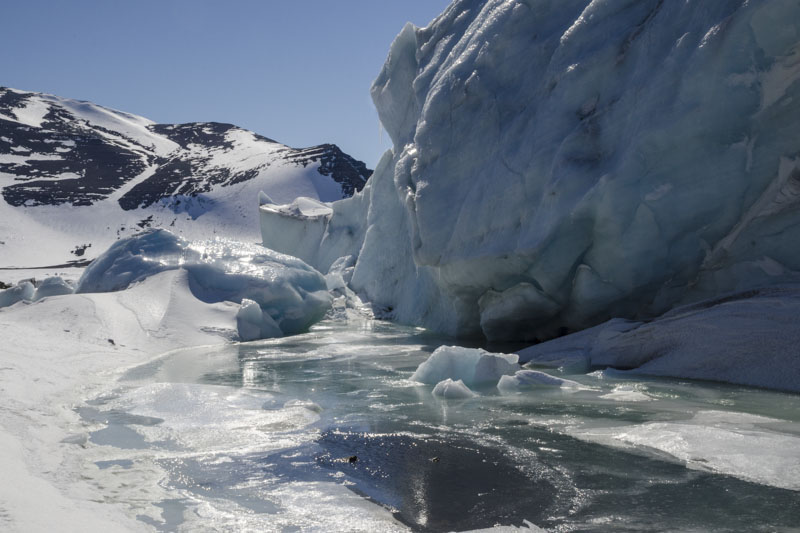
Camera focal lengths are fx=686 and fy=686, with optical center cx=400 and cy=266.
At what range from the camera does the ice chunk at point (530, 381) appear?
19.7 feet

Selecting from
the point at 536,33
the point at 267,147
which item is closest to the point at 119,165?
the point at 267,147

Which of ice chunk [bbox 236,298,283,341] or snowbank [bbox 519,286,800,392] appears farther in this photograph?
ice chunk [bbox 236,298,283,341]

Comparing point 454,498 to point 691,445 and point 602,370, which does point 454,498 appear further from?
point 602,370

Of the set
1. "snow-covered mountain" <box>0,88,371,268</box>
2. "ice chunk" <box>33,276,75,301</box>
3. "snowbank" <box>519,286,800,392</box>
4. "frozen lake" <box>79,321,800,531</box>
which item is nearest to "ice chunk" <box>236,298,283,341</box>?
"ice chunk" <box>33,276,75,301</box>

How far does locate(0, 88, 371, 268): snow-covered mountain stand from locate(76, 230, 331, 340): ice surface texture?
2389 cm

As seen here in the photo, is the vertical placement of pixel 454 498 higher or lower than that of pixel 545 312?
lower

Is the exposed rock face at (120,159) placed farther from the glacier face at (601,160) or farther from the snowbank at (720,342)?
the snowbank at (720,342)

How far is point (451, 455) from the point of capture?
3.98 metres

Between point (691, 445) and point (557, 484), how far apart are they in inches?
38.0

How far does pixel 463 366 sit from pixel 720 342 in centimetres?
230

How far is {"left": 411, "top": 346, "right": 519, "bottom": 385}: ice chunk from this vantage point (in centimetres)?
645

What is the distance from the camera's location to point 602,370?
6.80 m

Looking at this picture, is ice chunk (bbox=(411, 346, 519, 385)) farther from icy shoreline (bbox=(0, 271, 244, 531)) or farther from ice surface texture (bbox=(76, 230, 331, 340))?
ice surface texture (bbox=(76, 230, 331, 340))

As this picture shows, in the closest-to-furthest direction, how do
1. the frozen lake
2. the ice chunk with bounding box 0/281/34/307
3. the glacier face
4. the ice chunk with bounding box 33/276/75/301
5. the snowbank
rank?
the frozen lake
the snowbank
the glacier face
the ice chunk with bounding box 0/281/34/307
the ice chunk with bounding box 33/276/75/301
